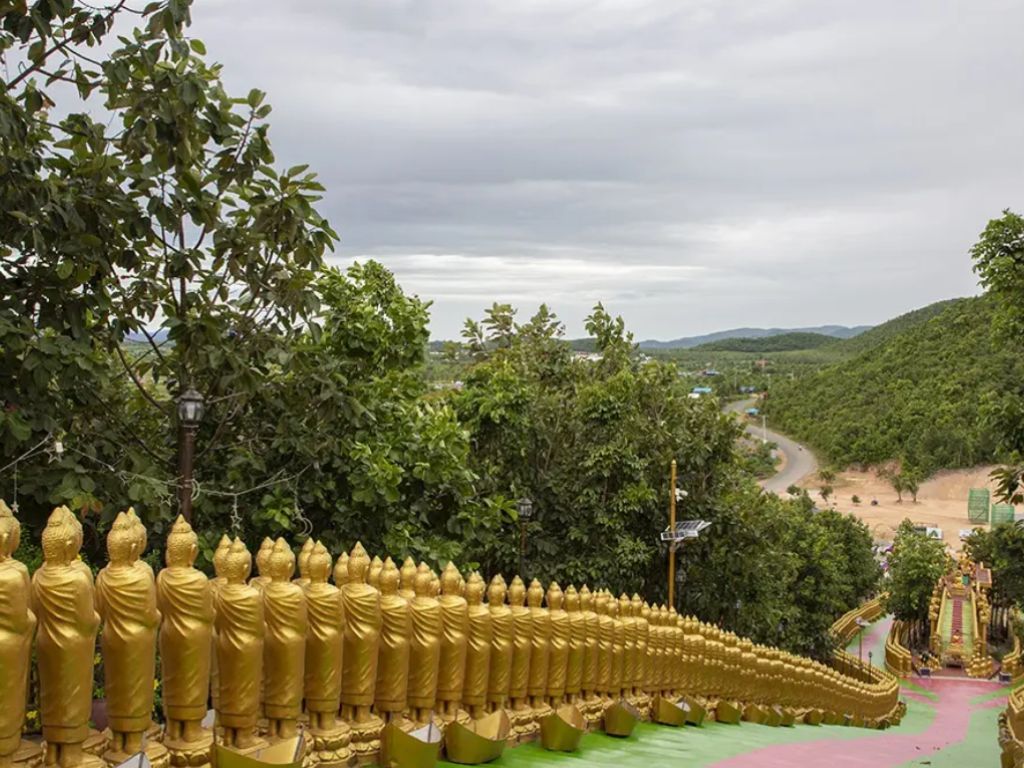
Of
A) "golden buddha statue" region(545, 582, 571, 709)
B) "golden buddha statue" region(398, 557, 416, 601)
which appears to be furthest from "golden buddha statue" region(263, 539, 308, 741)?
"golden buddha statue" region(545, 582, 571, 709)

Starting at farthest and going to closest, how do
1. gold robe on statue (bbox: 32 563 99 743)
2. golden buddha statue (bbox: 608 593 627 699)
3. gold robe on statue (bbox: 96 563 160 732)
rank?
golden buddha statue (bbox: 608 593 627 699) → gold robe on statue (bbox: 96 563 160 732) → gold robe on statue (bbox: 32 563 99 743)

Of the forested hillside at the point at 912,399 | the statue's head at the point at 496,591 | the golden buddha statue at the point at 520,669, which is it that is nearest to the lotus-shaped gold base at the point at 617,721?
the golden buddha statue at the point at 520,669

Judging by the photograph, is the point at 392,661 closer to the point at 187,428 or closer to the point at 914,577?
the point at 187,428

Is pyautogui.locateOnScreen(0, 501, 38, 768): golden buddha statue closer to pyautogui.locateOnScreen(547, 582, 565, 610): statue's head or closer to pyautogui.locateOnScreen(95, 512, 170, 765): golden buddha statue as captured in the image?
pyautogui.locateOnScreen(95, 512, 170, 765): golden buddha statue

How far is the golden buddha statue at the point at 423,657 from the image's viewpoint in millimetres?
5789

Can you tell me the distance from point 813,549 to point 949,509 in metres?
67.5

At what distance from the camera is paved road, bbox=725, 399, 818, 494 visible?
10661cm

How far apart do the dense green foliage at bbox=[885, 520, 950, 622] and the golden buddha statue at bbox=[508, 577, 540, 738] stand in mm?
44667

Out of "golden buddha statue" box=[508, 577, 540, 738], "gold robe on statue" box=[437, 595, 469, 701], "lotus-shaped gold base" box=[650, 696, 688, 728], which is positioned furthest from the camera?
"lotus-shaped gold base" box=[650, 696, 688, 728]

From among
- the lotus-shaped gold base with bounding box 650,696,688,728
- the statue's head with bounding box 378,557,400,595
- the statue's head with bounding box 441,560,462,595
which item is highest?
the statue's head with bounding box 378,557,400,595

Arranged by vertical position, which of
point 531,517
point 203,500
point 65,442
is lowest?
point 531,517

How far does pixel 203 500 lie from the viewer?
953 centimetres

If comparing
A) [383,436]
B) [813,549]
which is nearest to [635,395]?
[383,436]

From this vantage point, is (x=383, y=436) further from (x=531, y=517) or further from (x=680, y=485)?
(x=680, y=485)
